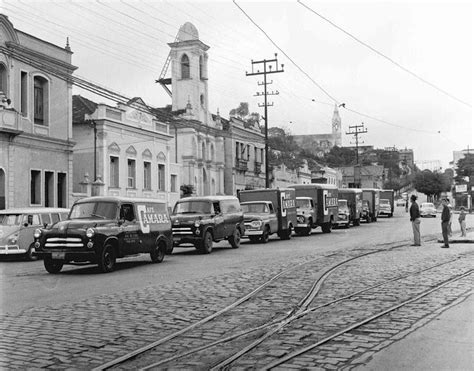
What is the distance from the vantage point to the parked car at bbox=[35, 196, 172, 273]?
47.6 feet

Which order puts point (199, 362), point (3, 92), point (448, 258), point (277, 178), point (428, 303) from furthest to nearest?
point (277, 178) → point (3, 92) → point (448, 258) → point (428, 303) → point (199, 362)

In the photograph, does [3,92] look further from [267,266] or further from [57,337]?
[57,337]

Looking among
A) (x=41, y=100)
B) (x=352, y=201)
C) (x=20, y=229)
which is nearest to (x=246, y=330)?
(x=20, y=229)

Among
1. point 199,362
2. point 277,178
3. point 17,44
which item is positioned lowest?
point 199,362

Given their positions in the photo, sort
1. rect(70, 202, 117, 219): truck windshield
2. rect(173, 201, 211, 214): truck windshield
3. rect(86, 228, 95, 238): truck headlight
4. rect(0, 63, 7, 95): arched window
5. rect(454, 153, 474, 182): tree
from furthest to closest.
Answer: rect(454, 153, 474, 182): tree
rect(0, 63, 7, 95): arched window
rect(173, 201, 211, 214): truck windshield
rect(70, 202, 117, 219): truck windshield
rect(86, 228, 95, 238): truck headlight

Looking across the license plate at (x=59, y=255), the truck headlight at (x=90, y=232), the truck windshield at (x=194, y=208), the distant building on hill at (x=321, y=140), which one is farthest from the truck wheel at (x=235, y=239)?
the distant building on hill at (x=321, y=140)

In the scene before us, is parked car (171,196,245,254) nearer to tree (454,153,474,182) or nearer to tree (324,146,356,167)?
tree (454,153,474,182)

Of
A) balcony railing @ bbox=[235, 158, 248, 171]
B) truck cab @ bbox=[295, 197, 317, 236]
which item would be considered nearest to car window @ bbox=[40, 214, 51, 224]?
truck cab @ bbox=[295, 197, 317, 236]

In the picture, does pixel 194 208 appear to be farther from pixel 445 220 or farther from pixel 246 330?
pixel 246 330

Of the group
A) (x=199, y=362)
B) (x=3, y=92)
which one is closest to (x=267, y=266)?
(x=199, y=362)

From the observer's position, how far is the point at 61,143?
34.1m

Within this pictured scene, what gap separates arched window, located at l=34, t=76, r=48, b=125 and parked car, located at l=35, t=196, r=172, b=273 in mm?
17362

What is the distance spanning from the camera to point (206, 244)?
21.0 metres

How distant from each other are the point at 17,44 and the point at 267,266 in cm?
2069
